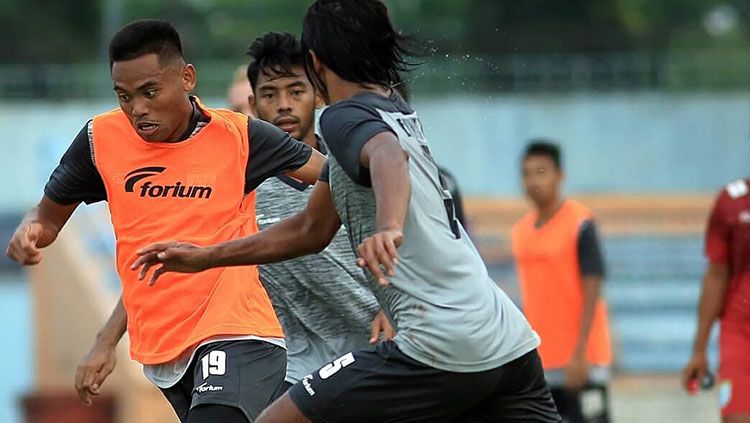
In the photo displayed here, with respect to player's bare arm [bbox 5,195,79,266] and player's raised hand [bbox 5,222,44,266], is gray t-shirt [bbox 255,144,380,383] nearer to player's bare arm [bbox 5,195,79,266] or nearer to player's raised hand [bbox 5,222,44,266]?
player's bare arm [bbox 5,195,79,266]

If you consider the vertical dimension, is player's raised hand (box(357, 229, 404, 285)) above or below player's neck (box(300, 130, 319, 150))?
below

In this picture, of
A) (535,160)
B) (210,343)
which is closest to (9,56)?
(535,160)

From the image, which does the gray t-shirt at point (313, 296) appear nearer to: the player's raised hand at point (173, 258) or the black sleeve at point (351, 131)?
the player's raised hand at point (173, 258)

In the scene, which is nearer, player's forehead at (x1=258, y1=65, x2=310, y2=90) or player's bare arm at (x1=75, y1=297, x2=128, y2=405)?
player's bare arm at (x1=75, y1=297, x2=128, y2=405)

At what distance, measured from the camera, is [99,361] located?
5879 millimetres

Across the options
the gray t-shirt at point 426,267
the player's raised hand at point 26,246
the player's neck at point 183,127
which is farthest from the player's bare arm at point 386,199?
the player's raised hand at point 26,246

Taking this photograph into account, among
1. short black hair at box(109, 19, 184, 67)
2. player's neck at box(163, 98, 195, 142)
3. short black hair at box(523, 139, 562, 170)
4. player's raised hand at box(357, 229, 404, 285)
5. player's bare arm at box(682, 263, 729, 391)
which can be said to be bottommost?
player's bare arm at box(682, 263, 729, 391)

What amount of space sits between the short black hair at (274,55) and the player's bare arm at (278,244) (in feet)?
5.57

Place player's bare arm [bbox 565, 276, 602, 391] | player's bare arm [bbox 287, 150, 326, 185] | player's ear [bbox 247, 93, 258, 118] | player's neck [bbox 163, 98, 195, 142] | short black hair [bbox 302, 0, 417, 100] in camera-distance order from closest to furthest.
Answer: short black hair [bbox 302, 0, 417, 100] → player's neck [bbox 163, 98, 195, 142] → player's bare arm [bbox 287, 150, 326, 185] → player's ear [bbox 247, 93, 258, 118] → player's bare arm [bbox 565, 276, 602, 391]

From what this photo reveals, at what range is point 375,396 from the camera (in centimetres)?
471

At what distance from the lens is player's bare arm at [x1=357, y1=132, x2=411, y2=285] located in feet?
13.8

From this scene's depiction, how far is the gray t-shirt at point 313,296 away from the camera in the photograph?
20.3 ft

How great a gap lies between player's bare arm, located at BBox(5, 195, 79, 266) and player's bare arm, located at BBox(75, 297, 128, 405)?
406 mm

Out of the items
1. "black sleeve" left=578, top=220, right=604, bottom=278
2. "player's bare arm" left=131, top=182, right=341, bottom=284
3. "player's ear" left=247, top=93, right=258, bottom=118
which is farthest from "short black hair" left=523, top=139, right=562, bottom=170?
"player's bare arm" left=131, top=182, right=341, bottom=284
